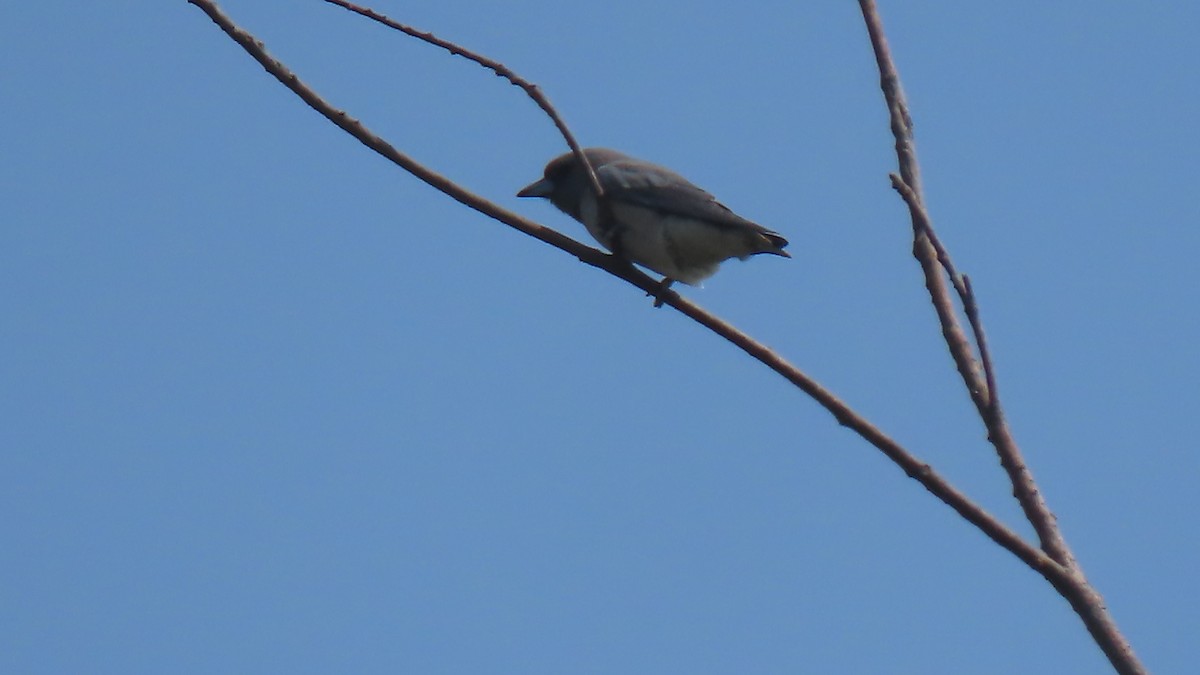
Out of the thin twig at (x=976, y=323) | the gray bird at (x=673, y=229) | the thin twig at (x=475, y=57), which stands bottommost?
the thin twig at (x=976, y=323)

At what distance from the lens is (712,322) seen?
3174 mm

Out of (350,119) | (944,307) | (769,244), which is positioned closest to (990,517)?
(944,307)

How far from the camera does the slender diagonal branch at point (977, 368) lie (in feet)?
8.29

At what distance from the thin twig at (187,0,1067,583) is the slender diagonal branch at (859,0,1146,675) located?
0.26 feet

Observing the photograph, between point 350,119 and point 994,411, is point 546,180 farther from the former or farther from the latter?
point 994,411

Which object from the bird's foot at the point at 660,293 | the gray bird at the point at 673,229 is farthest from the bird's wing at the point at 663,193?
the bird's foot at the point at 660,293

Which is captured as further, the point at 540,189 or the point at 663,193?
the point at 540,189

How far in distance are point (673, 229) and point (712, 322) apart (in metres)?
2.87

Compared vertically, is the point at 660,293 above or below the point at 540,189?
below

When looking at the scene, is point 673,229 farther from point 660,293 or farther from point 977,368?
point 977,368

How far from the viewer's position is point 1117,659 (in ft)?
7.88

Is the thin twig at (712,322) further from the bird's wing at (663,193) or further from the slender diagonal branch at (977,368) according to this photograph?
the bird's wing at (663,193)

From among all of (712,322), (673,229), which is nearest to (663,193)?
(673,229)

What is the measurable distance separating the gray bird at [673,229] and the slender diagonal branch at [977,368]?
8.76ft
